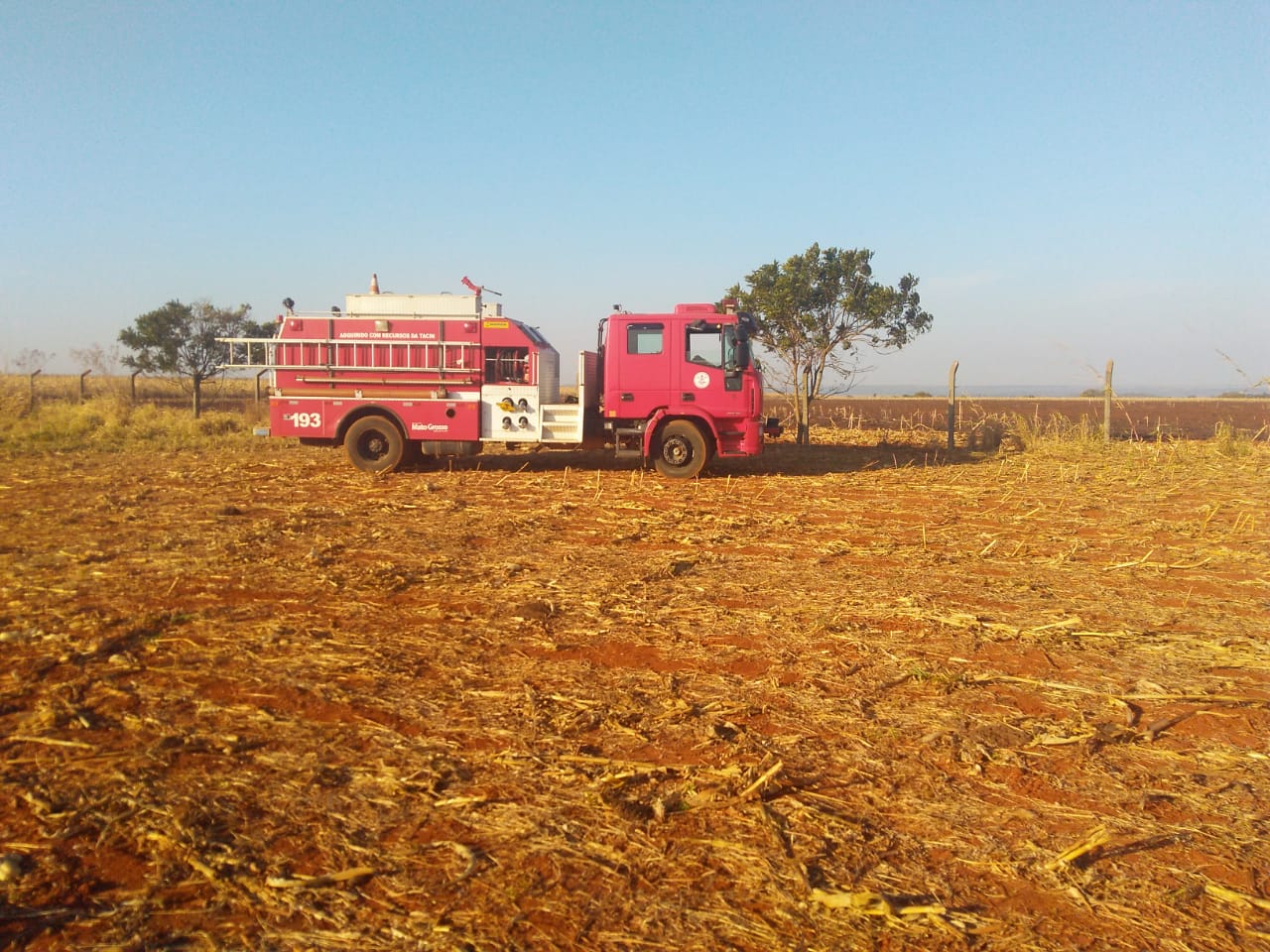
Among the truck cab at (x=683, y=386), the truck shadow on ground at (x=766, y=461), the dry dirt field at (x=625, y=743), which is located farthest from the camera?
the truck shadow on ground at (x=766, y=461)

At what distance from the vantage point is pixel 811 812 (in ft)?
11.1

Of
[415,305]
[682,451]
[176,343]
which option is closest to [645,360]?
[682,451]

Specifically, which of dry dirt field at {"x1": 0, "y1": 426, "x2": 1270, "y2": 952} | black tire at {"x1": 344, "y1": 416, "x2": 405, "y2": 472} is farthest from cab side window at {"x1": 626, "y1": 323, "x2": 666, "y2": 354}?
dry dirt field at {"x1": 0, "y1": 426, "x2": 1270, "y2": 952}

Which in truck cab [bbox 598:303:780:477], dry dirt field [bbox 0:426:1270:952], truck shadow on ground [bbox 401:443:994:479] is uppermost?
truck cab [bbox 598:303:780:477]

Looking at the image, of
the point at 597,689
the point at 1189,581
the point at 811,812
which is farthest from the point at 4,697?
the point at 1189,581

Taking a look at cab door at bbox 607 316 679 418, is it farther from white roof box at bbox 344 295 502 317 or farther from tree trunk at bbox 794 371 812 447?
tree trunk at bbox 794 371 812 447

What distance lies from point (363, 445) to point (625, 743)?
36.9ft

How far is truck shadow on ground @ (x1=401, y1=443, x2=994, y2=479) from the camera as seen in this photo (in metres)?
15.3

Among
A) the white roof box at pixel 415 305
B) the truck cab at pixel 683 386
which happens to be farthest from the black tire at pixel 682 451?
the white roof box at pixel 415 305

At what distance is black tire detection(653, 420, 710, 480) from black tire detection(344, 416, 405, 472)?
14.2ft

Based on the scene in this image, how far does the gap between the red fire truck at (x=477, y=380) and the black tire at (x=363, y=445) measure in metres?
0.02

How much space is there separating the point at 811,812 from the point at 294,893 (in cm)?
192

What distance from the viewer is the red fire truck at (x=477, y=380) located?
45.1 ft

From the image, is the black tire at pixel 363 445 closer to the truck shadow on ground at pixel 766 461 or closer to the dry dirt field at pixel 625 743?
the truck shadow on ground at pixel 766 461
